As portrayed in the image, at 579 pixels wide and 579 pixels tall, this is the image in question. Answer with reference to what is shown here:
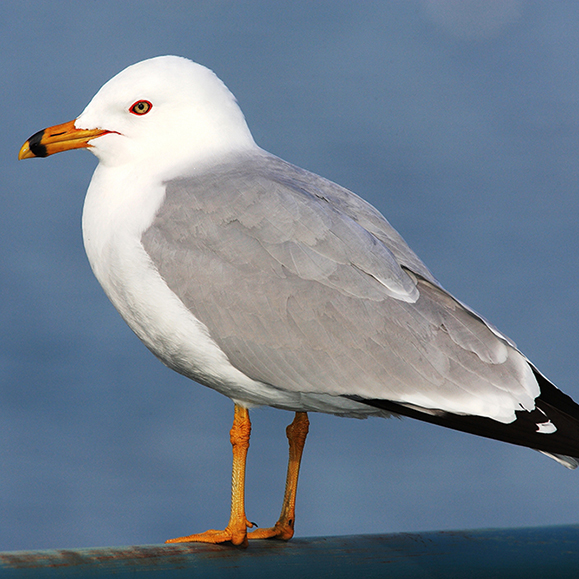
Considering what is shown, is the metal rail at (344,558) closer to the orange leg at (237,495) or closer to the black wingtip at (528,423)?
the orange leg at (237,495)

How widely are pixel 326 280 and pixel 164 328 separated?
21.3 inches

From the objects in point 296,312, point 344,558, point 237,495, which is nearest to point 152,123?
point 296,312

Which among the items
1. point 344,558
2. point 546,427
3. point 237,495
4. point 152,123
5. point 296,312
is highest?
point 152,123

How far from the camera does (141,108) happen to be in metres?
3.05

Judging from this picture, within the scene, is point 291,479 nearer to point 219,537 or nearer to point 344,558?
point 219,537

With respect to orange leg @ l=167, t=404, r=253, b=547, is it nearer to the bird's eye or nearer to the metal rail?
the metal rail

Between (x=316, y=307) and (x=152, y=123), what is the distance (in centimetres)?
93

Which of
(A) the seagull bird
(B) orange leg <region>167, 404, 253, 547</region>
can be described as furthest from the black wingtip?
(B) orange leg <region>167, 404, 253, 547</region>

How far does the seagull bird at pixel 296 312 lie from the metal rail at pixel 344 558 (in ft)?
0.98

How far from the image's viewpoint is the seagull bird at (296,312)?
104 inches

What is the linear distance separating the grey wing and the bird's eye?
1.34 ft

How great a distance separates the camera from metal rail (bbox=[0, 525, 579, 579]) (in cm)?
235

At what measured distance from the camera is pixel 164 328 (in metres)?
2.74

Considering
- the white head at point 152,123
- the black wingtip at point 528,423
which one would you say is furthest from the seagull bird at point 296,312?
the white head at point 152,123
